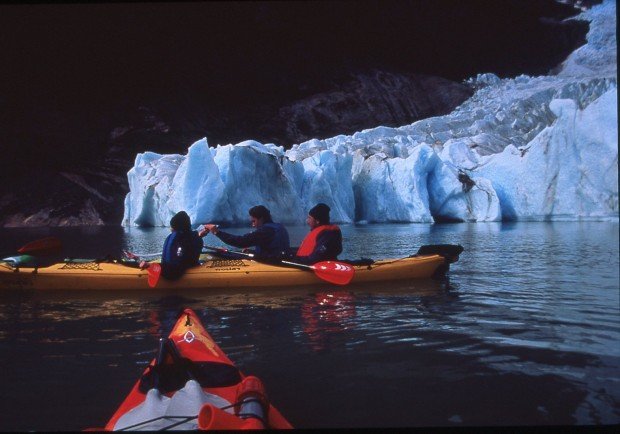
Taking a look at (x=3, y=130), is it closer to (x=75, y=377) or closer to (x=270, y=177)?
(x=270, y=177)

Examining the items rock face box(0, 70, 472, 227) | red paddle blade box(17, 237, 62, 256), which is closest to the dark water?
red paddle blade box(17, 237, 62, 256)

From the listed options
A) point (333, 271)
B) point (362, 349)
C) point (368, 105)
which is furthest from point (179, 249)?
point (368, 105)

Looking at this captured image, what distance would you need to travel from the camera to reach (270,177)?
18797 millimetres

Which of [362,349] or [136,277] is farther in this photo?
[136,277]

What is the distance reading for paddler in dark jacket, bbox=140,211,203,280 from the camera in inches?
206

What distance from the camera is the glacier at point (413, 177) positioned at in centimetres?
1652

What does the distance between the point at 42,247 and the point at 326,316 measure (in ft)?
12.9

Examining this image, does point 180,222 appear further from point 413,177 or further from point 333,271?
point 413,177

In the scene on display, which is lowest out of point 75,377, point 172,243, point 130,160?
point 75,377

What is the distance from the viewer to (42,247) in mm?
6156

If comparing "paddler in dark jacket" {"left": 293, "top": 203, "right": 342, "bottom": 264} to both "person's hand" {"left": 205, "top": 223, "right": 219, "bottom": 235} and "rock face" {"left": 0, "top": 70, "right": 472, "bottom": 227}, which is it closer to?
"person's hand" {"left": 205, "top": 223, "right": 219, "bottom": 235}

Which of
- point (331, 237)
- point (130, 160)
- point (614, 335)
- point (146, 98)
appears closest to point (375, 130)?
point (146, 98)

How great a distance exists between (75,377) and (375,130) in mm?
25042

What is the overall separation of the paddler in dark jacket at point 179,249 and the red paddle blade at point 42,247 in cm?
159
